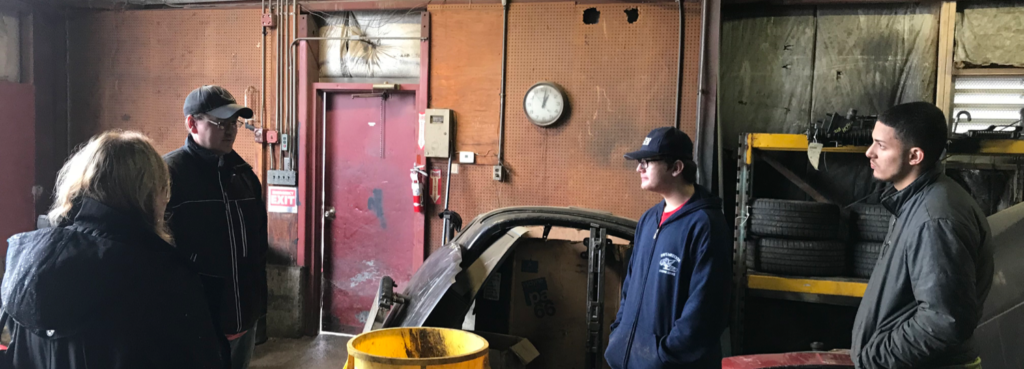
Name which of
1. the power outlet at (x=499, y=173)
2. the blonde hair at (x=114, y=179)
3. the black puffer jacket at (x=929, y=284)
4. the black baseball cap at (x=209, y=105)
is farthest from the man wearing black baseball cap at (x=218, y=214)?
the black puffer jacket at (x=929, y=284)

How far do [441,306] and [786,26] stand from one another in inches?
119

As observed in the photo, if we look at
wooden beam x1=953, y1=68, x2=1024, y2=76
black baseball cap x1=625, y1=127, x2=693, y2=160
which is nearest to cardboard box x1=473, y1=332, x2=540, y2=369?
black baseball cap x1=625, y1=127, x2=693, y2=160

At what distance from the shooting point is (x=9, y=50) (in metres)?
4.31

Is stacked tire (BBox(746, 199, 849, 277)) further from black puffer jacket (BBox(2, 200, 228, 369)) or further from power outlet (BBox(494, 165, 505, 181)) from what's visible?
black puffer jacket (BBox(2, 200, 228, 369))

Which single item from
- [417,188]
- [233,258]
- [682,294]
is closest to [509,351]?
[682,294]

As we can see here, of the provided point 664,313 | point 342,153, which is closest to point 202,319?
point 664,313

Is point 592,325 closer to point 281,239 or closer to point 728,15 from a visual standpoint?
point 728,15

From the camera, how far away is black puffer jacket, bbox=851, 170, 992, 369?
4.62 ft

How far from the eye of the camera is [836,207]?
124 inches

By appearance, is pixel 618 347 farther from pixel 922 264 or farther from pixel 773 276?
pixel 773 276

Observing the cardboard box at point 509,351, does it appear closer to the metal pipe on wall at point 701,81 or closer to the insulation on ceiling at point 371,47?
the metal pipe on wall at point 701,81

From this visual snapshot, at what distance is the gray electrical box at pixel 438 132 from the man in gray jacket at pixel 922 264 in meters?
2.86

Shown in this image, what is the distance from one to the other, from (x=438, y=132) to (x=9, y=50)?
333 centimetres

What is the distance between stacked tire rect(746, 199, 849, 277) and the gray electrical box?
2.09 m
